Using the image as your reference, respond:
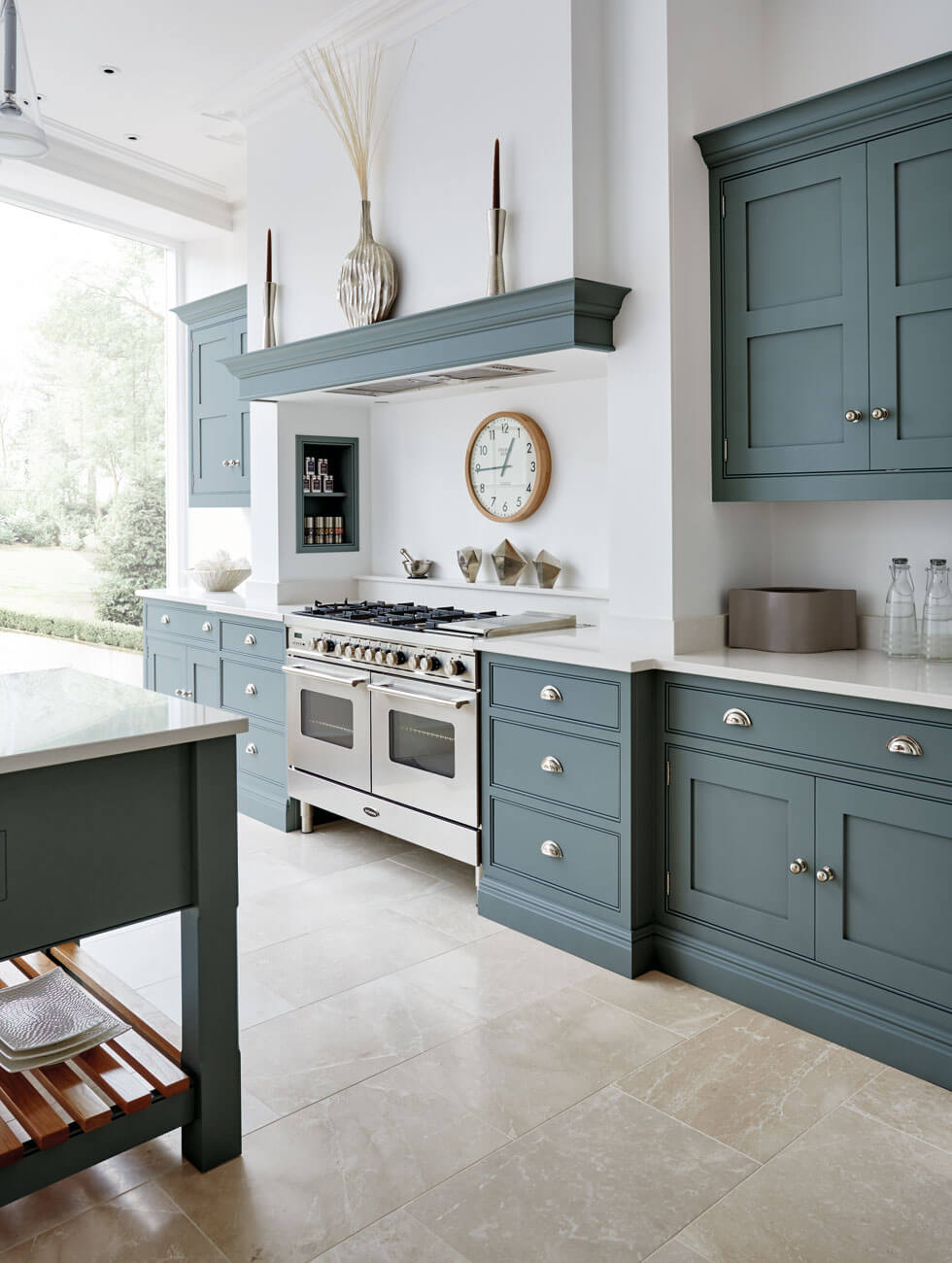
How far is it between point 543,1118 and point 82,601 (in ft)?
16.2

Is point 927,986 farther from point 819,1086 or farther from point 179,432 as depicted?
point 179,432

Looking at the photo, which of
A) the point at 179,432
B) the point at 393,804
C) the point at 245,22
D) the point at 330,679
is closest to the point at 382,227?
the point at 245,22

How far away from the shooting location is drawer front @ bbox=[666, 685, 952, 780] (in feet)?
8.01

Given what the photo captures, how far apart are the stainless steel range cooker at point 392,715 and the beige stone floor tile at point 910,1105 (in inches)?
59.0

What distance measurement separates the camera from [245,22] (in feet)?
13.0

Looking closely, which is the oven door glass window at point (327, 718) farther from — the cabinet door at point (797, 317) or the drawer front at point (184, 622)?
the cabinet door at point (797, 317)

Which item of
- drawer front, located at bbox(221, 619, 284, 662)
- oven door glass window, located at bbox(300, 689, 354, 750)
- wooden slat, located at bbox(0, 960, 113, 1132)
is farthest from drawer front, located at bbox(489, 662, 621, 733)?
wooden slat, located at bbox(0, 960, 113, 1132)

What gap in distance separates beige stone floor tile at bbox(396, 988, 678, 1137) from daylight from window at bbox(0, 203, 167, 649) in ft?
14.3

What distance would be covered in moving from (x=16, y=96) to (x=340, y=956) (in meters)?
2.46

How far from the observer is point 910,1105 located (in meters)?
2.38

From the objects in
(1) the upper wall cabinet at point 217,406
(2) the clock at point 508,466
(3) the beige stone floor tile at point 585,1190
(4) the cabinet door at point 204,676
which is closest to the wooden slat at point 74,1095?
(3) the beige stone floor tile at point 585,1190

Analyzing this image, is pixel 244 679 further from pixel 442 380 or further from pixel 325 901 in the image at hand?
pixel 442 380

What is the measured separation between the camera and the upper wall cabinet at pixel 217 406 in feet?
17.3

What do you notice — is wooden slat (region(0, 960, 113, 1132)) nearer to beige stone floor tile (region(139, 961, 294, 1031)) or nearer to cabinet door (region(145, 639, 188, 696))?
beige stone floor tile (region(139, 961, 294, 1031))
